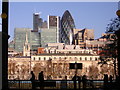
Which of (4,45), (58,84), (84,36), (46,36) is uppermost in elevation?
(46,36)

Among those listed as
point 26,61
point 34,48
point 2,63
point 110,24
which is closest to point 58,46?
point 34,48

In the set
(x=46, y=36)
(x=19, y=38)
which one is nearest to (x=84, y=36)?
(x=46, y=36)

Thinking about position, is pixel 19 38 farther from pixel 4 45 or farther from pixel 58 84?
pixel 4 45

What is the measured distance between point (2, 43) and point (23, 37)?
158589 millimetres

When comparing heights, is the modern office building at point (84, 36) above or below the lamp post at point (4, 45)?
above

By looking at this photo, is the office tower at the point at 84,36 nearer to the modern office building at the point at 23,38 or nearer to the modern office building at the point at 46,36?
the modern office building at the point at 46,36

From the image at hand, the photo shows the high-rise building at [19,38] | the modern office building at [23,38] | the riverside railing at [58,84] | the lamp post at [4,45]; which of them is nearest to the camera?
the lamp post at [4,45]

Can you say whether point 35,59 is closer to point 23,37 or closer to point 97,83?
point 23,37

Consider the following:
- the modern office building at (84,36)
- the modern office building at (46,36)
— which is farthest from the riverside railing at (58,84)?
the modern office building at (46,36)

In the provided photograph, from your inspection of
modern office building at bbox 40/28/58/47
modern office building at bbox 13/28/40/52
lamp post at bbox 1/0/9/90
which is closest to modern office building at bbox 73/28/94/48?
modern office building at bbox 40/28/58/47

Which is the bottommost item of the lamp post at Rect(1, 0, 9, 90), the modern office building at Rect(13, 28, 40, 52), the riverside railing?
the riverside railing

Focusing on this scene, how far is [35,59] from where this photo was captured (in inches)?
4267

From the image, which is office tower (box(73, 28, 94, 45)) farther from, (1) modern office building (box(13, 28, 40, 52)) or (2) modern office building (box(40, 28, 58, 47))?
(1) modern office building (box(13, 28, 40, 52))

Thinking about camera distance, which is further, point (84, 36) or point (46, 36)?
point (46, 36)
